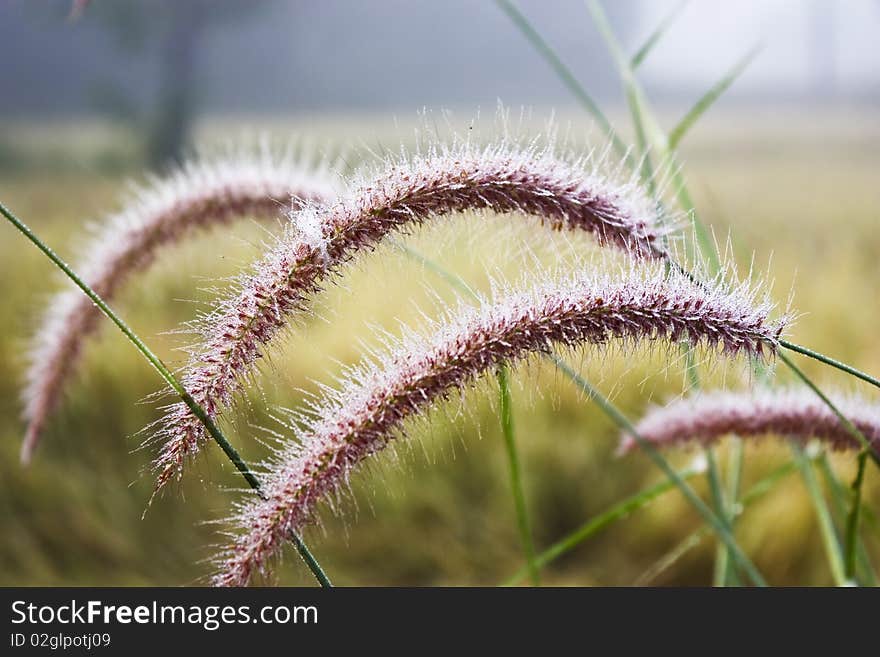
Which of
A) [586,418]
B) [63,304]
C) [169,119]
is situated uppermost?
[169,119]

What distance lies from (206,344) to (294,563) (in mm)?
115

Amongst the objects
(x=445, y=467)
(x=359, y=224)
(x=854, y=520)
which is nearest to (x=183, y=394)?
(x=359, y=224)

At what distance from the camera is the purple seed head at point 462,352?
232 millimetres

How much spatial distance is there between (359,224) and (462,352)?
0.16 ft

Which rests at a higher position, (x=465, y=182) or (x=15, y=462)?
(x=15, y=462)

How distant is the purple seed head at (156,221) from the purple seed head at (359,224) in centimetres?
11

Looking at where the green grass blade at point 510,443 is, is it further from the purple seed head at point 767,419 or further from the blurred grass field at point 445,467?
the blurred grass field at point 445,467

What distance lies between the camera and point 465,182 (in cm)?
25

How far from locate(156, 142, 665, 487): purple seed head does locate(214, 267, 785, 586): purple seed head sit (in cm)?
3
